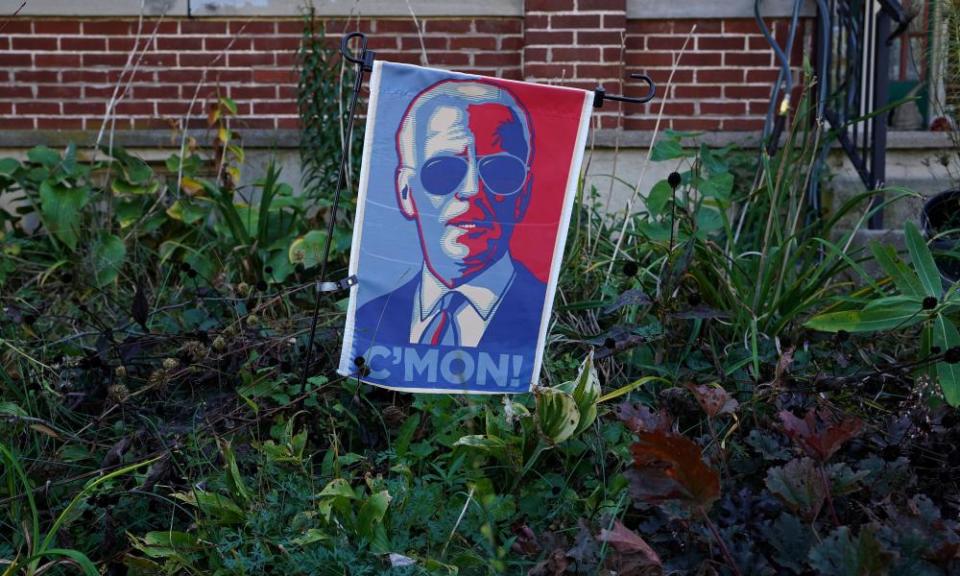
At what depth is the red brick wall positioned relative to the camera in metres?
5.08

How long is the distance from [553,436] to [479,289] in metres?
0.51

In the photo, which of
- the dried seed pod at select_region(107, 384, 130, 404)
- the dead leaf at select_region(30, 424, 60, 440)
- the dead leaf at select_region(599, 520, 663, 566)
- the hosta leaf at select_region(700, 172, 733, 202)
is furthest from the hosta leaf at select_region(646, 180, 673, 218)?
the dead leaf at select_region(30, 424, 60, 440)

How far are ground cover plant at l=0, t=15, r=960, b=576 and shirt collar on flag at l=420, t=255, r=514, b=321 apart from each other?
27 centimetres

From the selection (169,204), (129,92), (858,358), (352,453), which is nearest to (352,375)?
(352,453)

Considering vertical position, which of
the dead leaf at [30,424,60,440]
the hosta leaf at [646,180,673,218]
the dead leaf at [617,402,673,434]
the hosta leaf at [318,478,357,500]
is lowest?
the hosta leaf at [318,478,357,500]

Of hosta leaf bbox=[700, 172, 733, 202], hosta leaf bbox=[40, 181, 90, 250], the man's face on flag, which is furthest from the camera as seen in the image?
hosta leaf bbox=[40, 181, 90, 250]

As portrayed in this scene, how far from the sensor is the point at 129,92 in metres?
5.18

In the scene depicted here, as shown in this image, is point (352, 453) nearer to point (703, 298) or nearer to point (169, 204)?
point (703, 298)

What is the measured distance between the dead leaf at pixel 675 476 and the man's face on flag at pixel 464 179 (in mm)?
977

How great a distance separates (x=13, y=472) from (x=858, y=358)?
2494 millimetres

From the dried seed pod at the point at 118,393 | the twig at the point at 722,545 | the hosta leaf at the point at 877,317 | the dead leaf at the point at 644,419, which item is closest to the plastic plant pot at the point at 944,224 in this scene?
the hosta leaf at the point at 877,317

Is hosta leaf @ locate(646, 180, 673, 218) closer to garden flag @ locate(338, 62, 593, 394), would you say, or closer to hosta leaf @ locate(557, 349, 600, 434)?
garden flag @ locate(338, 62, 593, 394)

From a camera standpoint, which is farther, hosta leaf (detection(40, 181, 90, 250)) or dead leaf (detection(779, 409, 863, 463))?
hosta leaf (detection(40, 181, 90, 250))

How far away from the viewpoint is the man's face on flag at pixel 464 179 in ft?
8.89
